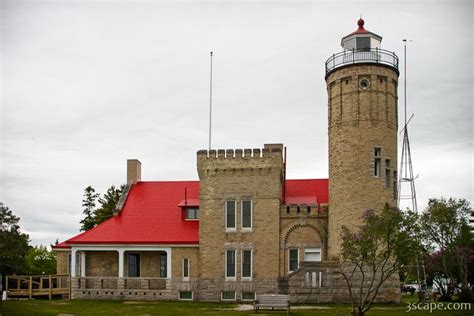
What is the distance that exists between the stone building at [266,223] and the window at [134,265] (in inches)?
2.5

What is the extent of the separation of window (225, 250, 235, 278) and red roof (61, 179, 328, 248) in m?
2.12

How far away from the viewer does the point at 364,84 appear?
35.6 m

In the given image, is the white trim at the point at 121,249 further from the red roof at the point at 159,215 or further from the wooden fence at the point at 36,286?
the wooden fence at the point at 36,286

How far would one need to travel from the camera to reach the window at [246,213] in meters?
37.4

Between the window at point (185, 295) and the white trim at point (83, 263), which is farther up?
the white trim at point (83, 263)

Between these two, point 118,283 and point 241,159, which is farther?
point 118,283

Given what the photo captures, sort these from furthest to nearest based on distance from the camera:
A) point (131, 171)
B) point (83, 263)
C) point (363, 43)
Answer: point (131, 171) → point (83, 263) → point (363, 43)

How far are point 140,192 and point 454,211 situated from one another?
832 inches

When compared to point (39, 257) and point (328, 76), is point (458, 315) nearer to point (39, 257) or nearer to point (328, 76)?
point (328, 76)

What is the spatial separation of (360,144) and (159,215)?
46.4ft

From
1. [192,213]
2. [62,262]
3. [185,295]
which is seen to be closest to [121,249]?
[185,295]

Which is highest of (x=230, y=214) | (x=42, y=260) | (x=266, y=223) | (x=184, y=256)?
(x=230, y=214)

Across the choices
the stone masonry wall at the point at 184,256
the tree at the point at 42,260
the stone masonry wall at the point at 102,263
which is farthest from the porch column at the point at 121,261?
the tree at the point at 42,260

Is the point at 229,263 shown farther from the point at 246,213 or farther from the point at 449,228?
the point at 449,228
